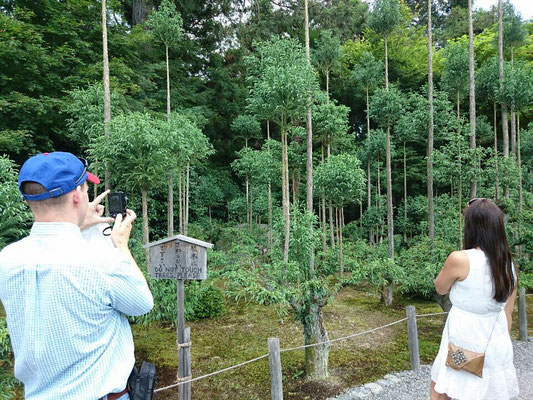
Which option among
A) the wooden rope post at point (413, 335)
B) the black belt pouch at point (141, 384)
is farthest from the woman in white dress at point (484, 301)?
the wooden rope post at point (413, 335)

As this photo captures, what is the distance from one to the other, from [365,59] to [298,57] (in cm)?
617

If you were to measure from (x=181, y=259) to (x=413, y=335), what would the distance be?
3402 millimetres

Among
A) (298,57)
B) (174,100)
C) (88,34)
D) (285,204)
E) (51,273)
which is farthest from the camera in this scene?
(174,100)

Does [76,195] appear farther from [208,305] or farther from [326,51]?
[326,51]

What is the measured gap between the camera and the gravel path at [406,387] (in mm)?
3947

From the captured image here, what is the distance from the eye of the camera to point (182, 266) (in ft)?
10.9

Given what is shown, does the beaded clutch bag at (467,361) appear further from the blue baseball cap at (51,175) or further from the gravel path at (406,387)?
the gravel path at (406,387)

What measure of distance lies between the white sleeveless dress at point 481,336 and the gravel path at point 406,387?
2858 millimetres

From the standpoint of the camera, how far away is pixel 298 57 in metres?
6.22

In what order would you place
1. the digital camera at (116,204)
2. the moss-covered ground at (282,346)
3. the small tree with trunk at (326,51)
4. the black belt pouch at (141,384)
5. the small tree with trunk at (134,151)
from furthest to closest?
the small tree with trunk at (326,51)
the small tree with trunk at (134,151)
the moss-covered ground at (282,346)
the digital camera at (116,204)
the black belt pouch at (141,384)

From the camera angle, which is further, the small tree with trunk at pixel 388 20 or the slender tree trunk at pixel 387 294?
the slender tree trunk at pixel 387 294

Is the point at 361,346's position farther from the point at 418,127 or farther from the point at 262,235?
the point at 262,235

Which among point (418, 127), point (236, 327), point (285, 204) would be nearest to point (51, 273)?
point (285, 204)

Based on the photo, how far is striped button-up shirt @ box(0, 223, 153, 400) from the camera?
2.65 ft
